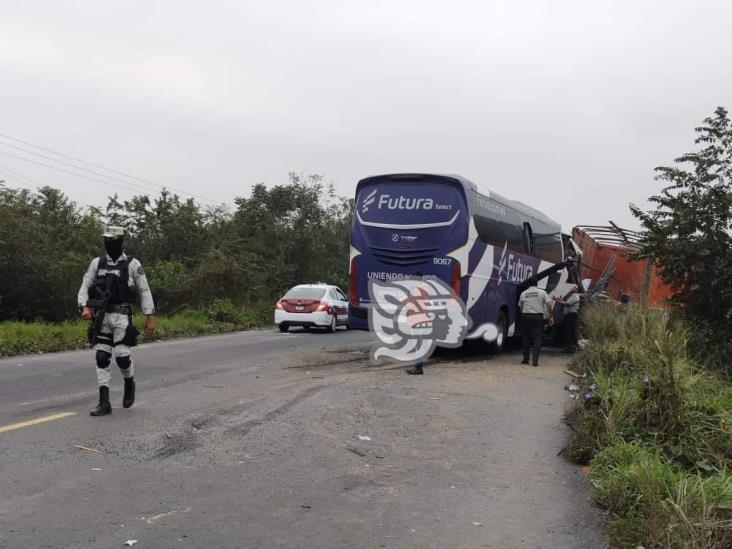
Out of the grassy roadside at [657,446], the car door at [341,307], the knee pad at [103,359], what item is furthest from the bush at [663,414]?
the car door at [341,307]

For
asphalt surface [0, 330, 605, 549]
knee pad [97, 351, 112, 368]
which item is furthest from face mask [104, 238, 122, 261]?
asphalt surface [0, 330, 605, 549]

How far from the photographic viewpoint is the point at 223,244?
29469 millimetres

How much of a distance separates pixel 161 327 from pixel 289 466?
14472mm

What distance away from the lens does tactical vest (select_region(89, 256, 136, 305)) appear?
7.47m

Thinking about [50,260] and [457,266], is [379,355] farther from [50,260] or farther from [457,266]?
[50,260]

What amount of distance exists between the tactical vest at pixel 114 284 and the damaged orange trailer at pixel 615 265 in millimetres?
12159

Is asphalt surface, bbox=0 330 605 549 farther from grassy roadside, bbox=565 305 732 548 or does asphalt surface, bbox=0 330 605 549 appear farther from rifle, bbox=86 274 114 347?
rifle, bbox=86 274 114 347

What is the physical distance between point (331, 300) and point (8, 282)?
10.6 metres

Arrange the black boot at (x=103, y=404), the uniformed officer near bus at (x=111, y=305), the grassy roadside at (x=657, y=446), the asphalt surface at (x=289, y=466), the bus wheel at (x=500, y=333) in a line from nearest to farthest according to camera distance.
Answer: the grassy roadside at (x=657, y=446), the asphalt surface at (x=289, y=466), the black boot at (x=103, y=404), the uniformed officer near bus at (x=111, y=305), the bus wheel at (x=500, y=333)

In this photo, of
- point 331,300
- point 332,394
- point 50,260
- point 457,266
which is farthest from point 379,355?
point 50,260

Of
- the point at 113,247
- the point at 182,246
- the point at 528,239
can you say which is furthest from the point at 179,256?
the point at 113,247

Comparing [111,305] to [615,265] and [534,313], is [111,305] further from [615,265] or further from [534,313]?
[615,265]

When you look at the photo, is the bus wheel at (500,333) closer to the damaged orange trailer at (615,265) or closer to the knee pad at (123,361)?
the damaged orange trailer at (615,265)

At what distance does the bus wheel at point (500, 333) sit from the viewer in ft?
48.8
